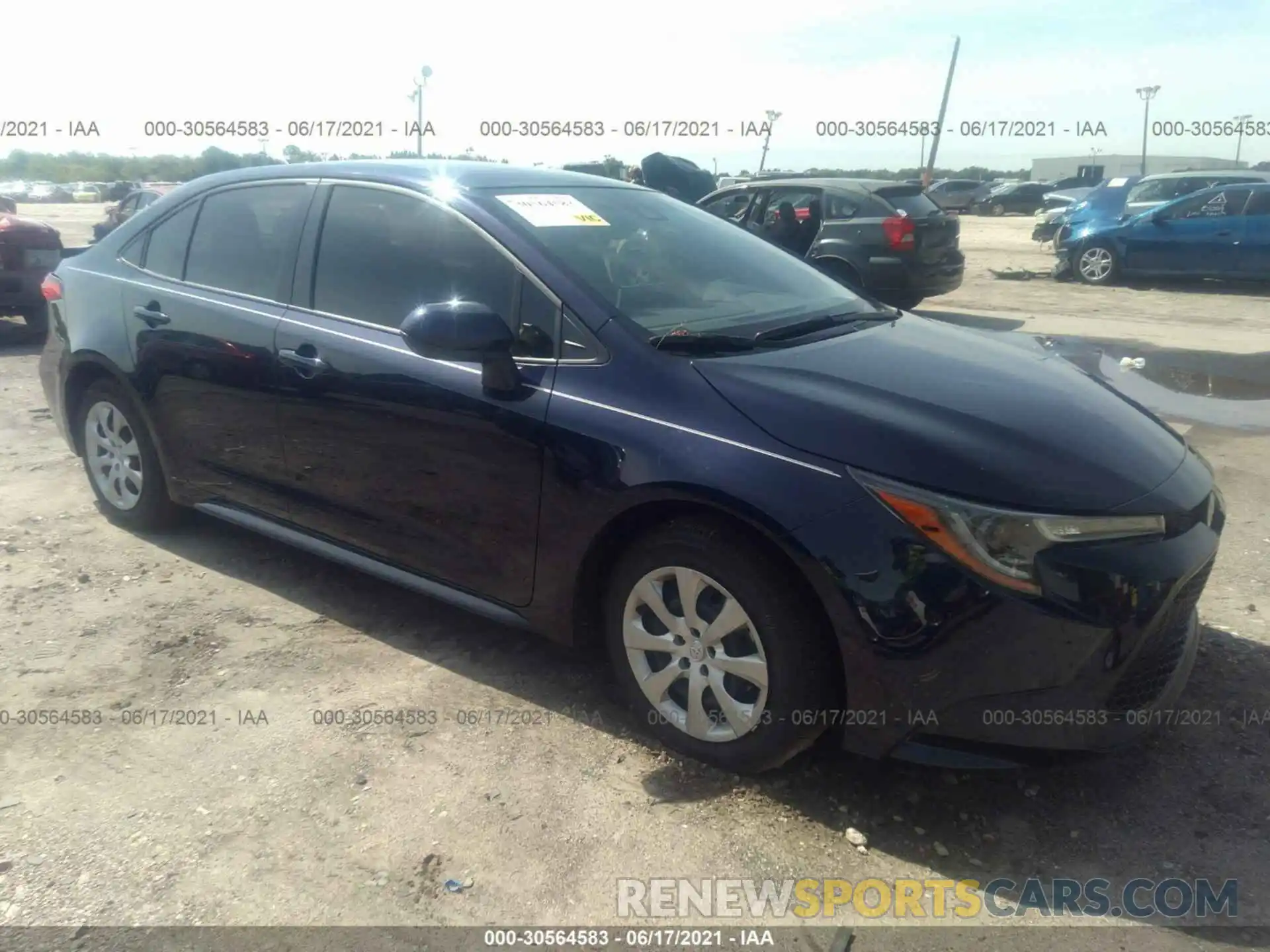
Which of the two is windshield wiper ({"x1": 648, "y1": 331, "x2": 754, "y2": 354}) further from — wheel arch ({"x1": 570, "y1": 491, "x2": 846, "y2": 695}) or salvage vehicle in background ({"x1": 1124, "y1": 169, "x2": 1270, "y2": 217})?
salvage vehicle in background ({"x1": 1124, "y1": 169, "x2": 1270, "y2": 217})

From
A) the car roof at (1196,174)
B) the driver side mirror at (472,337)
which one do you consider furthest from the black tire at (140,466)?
the car roof at (1196,174)

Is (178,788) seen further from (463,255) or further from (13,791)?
(463,255)

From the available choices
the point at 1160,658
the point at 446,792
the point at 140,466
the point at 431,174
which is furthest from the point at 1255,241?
the point at 446,792

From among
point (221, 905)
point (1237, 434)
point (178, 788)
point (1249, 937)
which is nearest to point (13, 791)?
point (178, 788)

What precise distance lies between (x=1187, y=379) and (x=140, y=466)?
7.56 meters

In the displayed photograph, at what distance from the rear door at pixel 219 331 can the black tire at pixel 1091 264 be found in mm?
13879

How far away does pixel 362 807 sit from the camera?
273 cm

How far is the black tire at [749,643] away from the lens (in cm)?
254

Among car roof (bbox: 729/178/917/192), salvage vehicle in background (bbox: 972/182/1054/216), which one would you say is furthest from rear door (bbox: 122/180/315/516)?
salvage vehicle in background (bbox: 972/182/1054/216)

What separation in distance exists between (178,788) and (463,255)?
6.00ft

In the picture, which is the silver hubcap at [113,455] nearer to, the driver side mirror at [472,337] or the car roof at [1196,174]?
the driver side mirror at [472,337]

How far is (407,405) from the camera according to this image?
328 centimetres

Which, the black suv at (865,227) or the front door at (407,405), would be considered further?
the black suv at (865,227)

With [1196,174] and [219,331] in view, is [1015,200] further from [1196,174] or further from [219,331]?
[219,331]
